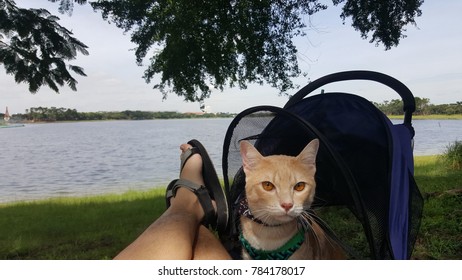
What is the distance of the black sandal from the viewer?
1047 millimetres

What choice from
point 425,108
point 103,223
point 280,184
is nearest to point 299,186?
point 280,184

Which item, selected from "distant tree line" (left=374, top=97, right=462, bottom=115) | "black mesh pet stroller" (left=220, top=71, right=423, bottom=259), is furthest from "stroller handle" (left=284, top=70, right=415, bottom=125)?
"distant tree line" (left=374, top=97, right=462, bottom=115)

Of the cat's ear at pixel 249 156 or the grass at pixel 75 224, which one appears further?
the grass at pixel 75 224

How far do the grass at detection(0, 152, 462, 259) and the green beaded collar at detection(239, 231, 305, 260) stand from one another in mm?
887

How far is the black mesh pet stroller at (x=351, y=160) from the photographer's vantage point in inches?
30.9

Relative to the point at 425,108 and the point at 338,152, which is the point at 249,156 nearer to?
the point at 338,152

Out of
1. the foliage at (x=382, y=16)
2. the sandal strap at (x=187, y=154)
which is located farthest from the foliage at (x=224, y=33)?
the sandal strap at (x=187, y=154)

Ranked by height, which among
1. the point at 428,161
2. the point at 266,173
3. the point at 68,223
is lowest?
the point at 68,223

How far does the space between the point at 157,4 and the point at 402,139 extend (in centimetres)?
149

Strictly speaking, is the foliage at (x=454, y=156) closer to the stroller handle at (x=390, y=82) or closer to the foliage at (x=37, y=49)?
the stroller handle at (x=390, y=82)

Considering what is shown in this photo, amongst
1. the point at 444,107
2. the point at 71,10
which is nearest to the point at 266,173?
the point at 444,107

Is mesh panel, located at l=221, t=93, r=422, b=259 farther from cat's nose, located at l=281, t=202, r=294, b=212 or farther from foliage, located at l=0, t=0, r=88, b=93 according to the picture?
foliage, located at l=0, t=0, r=88, b=93

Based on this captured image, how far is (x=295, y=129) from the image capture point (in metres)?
0.97
